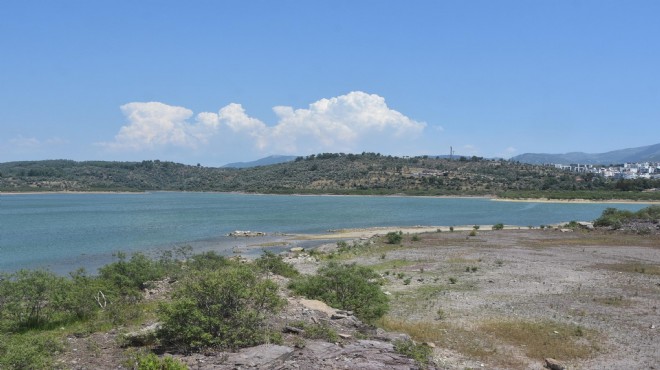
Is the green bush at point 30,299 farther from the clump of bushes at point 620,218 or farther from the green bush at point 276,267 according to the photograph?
the clump of bushes at point 620,218

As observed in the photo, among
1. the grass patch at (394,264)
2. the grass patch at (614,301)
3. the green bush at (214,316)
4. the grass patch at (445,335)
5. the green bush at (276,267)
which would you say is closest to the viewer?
the green bush at (214,316)

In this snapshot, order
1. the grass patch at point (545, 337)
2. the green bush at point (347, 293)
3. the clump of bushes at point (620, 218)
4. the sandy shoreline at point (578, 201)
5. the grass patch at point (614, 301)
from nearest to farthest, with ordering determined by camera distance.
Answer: the grass patch at point (545, 337) → the green bush at point (347, 293) → the grass patch at point (614, 301) → the clump of bushes at point (620, 218) → the sandy shoreline at point (578, 201)

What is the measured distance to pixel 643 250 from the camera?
135 feet

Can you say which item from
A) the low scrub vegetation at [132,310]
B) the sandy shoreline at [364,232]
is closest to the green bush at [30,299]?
the low scrub vegetation at [132,310]

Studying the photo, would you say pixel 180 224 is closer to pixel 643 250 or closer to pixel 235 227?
pixel 235 227

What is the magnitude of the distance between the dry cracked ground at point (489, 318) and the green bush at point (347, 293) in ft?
2.54

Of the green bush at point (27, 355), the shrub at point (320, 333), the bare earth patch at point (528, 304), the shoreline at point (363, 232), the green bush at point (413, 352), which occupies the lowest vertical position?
the shoreline at point (363, 232)

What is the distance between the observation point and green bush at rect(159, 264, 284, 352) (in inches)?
456

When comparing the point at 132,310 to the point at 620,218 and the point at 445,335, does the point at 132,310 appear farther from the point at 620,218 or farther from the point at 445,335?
the point at 620,218

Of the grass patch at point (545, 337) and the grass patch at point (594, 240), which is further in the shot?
the grass patch at point (594, 240)

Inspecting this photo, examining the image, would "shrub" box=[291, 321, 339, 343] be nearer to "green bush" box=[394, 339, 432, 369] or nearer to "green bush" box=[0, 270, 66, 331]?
"green bush" box=[394, 339, 432, 369]

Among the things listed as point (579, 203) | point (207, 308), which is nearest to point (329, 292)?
point (207, 308)

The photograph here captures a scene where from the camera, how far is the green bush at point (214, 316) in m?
11.6

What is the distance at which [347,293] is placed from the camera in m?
18.1
